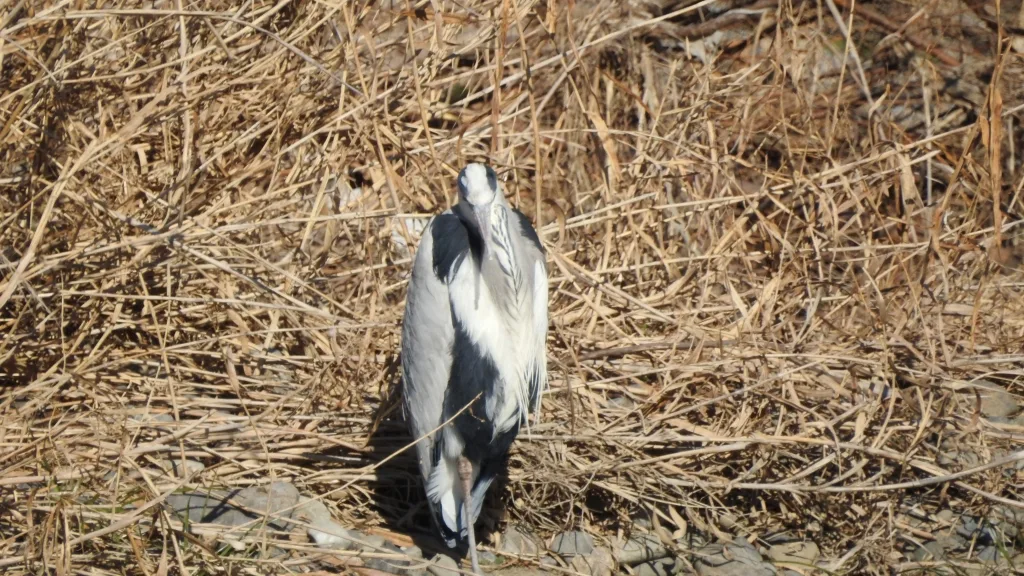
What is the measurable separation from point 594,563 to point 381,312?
1.08m

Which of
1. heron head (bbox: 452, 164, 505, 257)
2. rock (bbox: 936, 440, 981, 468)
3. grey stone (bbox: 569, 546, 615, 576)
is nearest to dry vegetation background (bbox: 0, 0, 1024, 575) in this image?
rock (bbox: 936, 440, 981, 468)

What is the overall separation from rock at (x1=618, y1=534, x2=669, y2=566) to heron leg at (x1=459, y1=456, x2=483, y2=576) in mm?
438

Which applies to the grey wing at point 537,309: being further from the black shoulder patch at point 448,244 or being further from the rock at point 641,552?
the rock at point 641,552

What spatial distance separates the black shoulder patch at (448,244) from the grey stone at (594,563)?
89 centimetres

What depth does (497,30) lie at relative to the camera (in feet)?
11.8

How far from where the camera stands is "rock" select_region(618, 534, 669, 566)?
9.45 feet

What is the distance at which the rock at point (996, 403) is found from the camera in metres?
3.25

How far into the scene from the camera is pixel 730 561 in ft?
9.19

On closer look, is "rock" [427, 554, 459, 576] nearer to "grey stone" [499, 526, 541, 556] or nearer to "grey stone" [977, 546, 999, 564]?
"grey stone" [499, 526, 541, 556]

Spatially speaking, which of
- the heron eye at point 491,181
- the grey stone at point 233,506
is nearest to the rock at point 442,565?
the grey stone at point 233,506

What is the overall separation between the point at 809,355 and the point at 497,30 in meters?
1.61

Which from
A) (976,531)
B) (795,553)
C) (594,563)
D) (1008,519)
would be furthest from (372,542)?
(1008,519)

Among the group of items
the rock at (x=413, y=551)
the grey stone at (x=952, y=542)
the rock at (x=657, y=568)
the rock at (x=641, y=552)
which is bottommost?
the grey stone at (x=952, y=542)

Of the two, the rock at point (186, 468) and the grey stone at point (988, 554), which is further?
the grey stone at point (988, 554)
